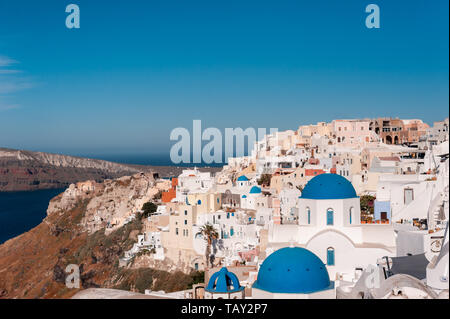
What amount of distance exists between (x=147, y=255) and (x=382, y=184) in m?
14.0

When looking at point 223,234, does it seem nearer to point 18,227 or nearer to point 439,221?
point 439,221

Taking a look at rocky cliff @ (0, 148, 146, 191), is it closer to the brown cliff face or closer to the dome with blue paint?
the brown cliff face

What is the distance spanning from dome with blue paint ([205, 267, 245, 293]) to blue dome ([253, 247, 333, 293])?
874mm

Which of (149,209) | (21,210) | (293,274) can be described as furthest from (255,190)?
(21,210)

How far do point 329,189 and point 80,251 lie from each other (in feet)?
103

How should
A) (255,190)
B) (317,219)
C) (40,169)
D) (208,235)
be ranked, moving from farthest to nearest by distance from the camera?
1. (40,169)
2. (255,190)
3. (208,235)
4. (317,219)

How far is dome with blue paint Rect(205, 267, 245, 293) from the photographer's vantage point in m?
13.4

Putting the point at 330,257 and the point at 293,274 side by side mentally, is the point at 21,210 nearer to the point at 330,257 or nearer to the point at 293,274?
the point at 330,257

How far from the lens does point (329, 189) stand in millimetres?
16141

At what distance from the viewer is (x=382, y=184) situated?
22562 millimetres

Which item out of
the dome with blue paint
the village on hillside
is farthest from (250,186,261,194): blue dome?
the dome with blue paint

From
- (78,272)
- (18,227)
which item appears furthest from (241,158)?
(18,227)

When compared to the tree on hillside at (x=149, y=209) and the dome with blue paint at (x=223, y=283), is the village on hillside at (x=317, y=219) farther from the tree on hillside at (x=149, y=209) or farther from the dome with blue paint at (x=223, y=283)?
the tree on hillside at (x=149, y=209)
